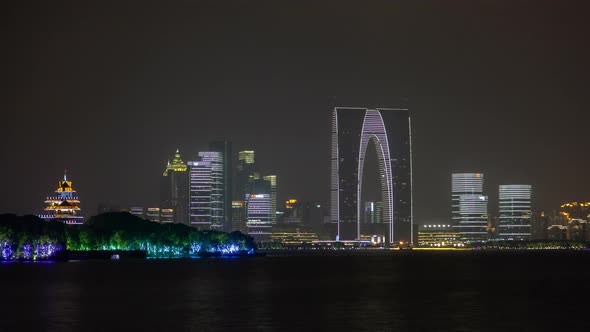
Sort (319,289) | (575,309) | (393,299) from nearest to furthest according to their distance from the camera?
(575,309) < (393,299) < (319,289)

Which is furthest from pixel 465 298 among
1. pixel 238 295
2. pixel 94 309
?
pixel 94 309

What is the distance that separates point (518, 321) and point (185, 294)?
134 ft

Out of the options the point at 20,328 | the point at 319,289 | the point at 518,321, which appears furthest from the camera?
the point at 319,289

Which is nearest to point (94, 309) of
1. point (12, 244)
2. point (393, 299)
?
point (393, 299)

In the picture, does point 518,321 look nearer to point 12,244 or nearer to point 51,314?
point 51,314

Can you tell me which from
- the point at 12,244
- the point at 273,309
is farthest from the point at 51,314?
the point at 12,244

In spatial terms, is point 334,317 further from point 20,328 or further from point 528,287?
point 528,287

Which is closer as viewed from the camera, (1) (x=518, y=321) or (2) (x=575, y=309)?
(1) (x=518, y=321)

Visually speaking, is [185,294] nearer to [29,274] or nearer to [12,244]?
[29,274]

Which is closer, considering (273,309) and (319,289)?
(273,309)

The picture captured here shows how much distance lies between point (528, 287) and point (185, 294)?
44769mm

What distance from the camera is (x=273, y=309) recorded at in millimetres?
91125

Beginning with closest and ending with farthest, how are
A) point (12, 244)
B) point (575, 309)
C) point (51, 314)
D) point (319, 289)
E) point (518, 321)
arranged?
point (518, 321), point (51, 314), point (575, 309), point (319, 289), point (12, 244)

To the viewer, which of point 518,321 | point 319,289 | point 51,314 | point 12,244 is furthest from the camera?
point 12,244
